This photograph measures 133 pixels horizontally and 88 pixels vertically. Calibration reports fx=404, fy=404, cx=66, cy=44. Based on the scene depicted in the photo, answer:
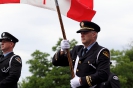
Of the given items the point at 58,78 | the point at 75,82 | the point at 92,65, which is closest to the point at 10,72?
the point at 75,82

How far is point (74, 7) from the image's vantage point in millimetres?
6172

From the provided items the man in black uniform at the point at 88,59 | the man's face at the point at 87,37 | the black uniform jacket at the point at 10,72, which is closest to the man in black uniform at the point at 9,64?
the black uniform jacket at the point at 10,72

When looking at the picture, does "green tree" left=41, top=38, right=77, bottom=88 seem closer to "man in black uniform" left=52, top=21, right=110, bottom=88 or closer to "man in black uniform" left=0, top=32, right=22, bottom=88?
"man in black uniform" left=0, top=32, right=22, bottom=88

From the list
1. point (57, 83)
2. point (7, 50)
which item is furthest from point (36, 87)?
point (7, 50)

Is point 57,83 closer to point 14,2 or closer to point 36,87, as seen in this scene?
point 36,87

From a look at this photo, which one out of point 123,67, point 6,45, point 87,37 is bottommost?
point 123,67

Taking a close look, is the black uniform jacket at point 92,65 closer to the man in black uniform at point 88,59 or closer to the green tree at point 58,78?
the man in black uniform at point 88,59

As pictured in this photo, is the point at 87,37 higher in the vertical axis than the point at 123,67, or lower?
higher

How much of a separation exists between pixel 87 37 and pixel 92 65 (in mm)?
395

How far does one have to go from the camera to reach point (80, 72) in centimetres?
567

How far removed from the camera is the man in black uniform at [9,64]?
655 centimetres

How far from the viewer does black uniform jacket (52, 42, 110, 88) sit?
5422mm

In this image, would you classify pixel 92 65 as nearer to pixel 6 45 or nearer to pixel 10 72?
pixel 10 72

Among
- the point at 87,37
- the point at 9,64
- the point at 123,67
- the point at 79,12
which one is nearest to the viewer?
the point at 87,37
